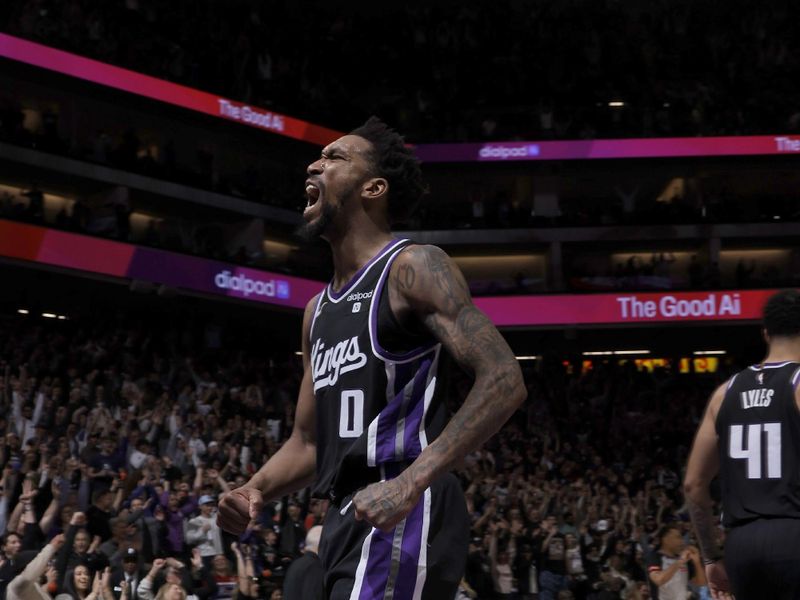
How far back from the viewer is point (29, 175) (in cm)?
2678

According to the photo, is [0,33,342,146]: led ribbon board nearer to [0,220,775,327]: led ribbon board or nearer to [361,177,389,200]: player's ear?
[0,220,775,327]: led ribbon board

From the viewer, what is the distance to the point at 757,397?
14.4ft

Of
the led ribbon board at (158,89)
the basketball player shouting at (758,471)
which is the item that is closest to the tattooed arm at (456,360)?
the basketball player shouting at (758,471)

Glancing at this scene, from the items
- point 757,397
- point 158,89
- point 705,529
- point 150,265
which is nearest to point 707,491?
point 705,529

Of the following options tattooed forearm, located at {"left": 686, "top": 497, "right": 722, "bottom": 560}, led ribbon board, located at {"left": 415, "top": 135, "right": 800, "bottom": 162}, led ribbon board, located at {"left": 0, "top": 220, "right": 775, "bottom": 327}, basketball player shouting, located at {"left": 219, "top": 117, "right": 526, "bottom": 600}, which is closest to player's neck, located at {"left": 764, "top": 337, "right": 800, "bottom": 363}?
tattooed forearm, located at {"left": 686, "top": 497, "right": 722, "bottom": 560}

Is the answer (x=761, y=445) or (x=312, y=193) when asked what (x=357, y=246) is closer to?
(x=312, y=193)

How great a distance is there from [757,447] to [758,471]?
0.31ft

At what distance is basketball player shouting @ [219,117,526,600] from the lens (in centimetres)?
294

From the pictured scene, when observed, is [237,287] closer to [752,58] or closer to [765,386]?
[752,58]

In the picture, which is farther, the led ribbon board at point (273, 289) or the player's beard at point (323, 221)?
the led ribbon board at point (273, 289)

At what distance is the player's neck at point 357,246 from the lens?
340 centimetres

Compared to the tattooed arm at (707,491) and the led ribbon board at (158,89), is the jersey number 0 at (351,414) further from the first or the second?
the led ribbon board at (158,89)

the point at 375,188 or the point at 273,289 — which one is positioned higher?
the point at 273,289

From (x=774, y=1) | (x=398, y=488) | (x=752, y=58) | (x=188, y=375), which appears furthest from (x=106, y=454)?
(x=774, y=1)
